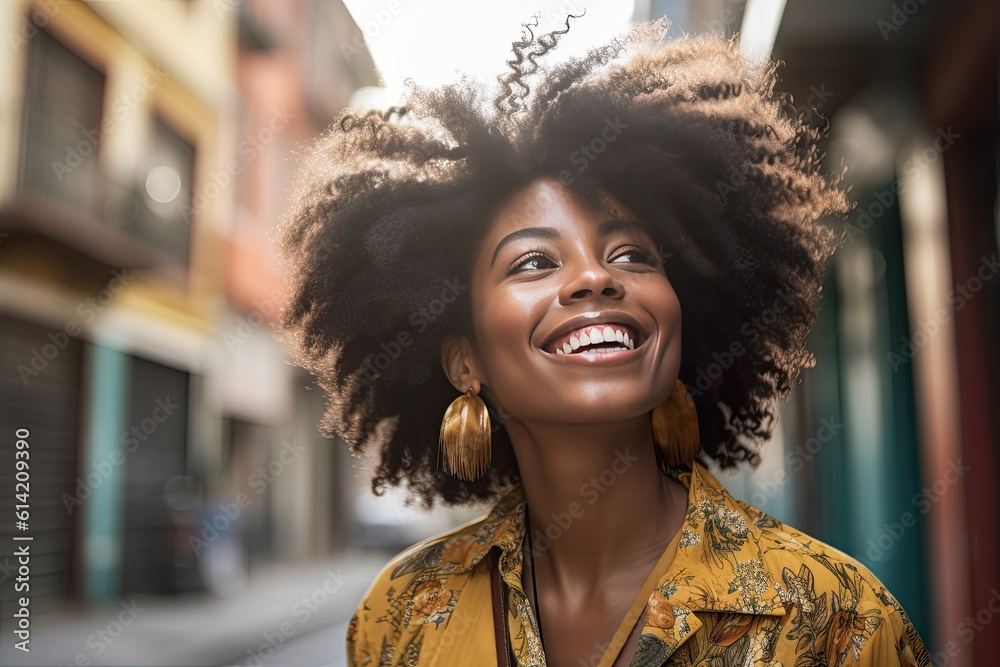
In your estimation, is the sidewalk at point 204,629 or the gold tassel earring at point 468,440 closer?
the gold tassel earring at point 468,440

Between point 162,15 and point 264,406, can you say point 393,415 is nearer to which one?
point 162,15

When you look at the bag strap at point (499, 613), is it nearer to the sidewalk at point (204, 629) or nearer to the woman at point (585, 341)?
the woman at point (585, 341)

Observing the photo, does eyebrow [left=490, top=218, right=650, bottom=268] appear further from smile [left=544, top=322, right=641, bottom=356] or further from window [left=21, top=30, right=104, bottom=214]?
window [left=21, top=30, right=104, bottom=214]

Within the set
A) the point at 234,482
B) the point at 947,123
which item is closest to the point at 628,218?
the point at 947,123

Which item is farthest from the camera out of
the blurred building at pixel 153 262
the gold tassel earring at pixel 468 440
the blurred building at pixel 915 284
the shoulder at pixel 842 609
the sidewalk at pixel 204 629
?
the blurred building at pixel 153 262

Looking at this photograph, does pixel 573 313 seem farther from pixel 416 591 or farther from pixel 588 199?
pixel 416 591

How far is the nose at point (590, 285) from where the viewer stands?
1.60 m

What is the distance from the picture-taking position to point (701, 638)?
5.08 ft

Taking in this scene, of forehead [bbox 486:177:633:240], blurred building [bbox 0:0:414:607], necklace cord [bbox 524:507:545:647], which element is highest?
blurred building [bbox 0:0:414:607]

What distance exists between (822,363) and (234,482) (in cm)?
740

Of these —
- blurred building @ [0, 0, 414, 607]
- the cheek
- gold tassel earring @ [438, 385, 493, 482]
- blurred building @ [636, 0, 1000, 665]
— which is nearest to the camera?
the cheek

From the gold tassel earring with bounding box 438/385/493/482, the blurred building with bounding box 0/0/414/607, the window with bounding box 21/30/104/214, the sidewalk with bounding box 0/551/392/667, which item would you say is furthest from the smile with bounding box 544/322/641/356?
the window with bounding box 21/30/104/214

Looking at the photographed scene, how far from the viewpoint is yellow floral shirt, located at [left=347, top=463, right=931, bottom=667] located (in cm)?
153

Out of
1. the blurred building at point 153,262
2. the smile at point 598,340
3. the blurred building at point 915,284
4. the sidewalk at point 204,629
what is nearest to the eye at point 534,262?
the smile at point 598,340
